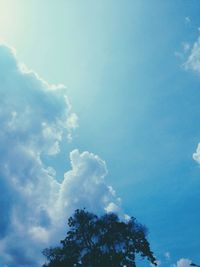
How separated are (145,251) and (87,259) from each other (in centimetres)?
1150

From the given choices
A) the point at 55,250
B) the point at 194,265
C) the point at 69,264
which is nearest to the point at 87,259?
the point at 69,264

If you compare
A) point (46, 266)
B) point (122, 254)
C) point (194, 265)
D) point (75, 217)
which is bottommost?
point (194, 265)

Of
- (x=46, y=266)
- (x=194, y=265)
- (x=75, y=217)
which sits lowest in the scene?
(x=194, y=265)

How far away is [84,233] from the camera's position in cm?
6569

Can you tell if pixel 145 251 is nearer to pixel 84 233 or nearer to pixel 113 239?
pixel 113 239

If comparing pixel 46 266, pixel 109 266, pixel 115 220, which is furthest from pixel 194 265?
pixel 46 266

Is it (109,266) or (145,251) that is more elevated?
(145,251)

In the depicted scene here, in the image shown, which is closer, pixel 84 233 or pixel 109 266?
pixel 109 266

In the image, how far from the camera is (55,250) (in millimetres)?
66500

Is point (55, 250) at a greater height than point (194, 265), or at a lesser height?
greater

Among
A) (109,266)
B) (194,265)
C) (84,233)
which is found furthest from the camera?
(84,233)

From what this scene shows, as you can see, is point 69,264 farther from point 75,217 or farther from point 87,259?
point 75,217

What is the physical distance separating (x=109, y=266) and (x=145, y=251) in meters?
7.87

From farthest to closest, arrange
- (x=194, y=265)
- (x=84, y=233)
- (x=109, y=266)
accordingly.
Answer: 1. (x=84, y=233)
2. (x=109, y=266)
3. (x=194, y=265)
